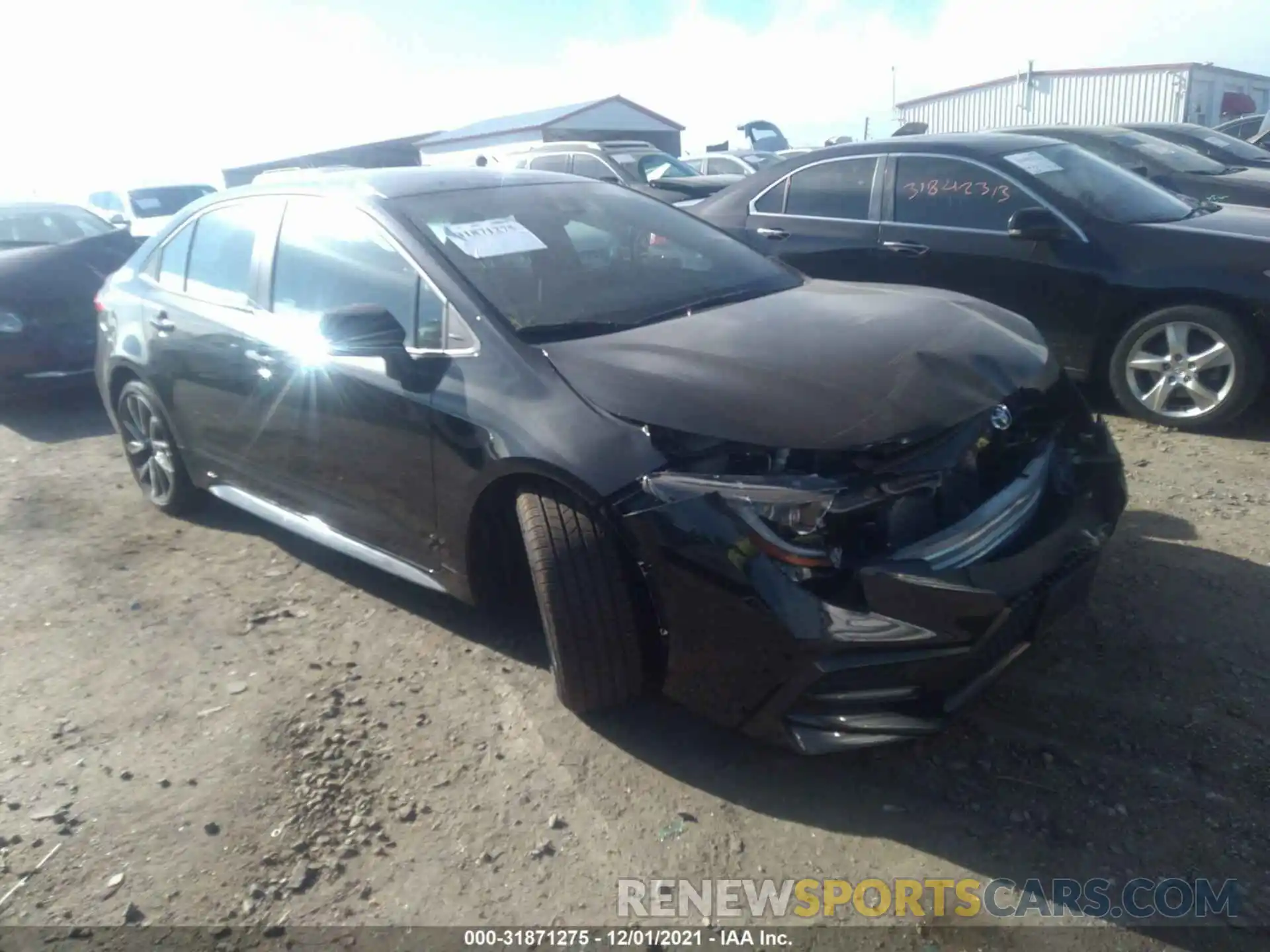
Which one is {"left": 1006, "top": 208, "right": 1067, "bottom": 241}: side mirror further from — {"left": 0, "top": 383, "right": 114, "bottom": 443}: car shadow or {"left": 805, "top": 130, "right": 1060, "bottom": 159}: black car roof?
{"left": 0, "top": 383, "right": 114, "bottom": 443}: car shadow

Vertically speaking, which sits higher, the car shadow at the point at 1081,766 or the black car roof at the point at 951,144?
the black car roof at the point at 951,144

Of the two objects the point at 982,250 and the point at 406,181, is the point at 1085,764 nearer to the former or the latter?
the point at 406,181

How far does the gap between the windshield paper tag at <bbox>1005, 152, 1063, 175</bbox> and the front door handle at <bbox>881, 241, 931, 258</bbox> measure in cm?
66

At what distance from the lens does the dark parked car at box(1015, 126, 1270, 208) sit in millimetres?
8617

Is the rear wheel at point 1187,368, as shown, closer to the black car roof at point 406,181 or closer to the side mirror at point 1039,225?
the side mirror at point 1039,225

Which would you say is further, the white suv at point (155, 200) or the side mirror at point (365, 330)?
the white suv at point (155, 200)

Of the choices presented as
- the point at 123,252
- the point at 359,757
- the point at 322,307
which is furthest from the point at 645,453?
the point at 123,252

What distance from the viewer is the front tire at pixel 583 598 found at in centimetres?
272

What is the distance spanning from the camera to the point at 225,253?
14.0 feet

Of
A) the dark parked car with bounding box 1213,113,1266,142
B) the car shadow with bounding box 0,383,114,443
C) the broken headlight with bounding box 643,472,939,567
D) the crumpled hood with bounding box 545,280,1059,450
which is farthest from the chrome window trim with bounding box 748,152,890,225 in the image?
the dark parked car with bounding box 1213,113,1266,142

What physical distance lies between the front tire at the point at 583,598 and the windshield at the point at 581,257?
2.08 ft

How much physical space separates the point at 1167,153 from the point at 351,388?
8779mm

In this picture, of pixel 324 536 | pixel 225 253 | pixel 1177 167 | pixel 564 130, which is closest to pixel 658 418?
pixel 324 536

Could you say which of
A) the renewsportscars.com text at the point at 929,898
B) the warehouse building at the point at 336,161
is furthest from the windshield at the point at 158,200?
the renewsportscars.com text at the point at 929,898
